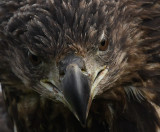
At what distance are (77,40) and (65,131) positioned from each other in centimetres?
96

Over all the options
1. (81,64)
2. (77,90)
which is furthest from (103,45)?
(77,90)

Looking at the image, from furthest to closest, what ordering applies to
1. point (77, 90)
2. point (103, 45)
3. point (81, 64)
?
point (103, 45)
point (81, 64)
point (77, 90)

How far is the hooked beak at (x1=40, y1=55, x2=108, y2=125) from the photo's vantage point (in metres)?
3.49

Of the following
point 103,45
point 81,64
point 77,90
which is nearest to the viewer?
point 77,90

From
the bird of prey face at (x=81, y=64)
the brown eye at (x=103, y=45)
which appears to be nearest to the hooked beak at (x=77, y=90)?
the bird of prey face at (x=81, y=64)

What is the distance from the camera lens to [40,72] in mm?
3850

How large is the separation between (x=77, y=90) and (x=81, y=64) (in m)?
0.21

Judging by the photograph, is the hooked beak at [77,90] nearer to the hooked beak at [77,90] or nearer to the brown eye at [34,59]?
the hooked beak at [77,90]

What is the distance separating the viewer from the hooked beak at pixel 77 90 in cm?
349

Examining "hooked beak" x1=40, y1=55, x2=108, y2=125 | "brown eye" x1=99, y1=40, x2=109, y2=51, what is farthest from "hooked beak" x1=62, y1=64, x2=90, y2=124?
"brown eye" x1=99, y1=40, x2=109, y2=51

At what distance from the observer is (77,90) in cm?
349

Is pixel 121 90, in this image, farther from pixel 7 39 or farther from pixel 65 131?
pixel 7 39

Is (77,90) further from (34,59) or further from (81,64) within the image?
(34,59)

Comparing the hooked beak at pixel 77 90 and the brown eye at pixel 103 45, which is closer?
the hooked beak at pixel 77 90
